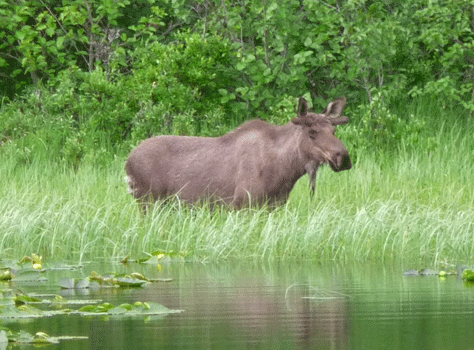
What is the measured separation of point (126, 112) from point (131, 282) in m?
10.3

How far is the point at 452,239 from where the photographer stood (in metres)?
9.36

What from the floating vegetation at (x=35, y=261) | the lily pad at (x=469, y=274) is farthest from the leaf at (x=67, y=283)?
the lily pad at (x=469, y=274)

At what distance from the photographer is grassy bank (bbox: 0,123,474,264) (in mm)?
9375

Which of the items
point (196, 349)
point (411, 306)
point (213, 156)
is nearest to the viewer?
point (196, 349)

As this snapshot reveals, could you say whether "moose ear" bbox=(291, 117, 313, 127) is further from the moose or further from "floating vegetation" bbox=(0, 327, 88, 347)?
"floating vegetation" bbox=(0, 327, 88, 347)

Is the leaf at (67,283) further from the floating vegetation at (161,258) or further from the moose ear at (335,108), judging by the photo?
the moose ear at (335,108)

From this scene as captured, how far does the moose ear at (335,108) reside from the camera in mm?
11806

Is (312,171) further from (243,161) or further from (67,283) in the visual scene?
(67,283)

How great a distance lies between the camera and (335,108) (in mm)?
11930

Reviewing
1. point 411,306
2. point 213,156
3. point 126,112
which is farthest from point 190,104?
point 411,306

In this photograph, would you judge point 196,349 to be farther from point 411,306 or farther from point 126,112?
point 126,112

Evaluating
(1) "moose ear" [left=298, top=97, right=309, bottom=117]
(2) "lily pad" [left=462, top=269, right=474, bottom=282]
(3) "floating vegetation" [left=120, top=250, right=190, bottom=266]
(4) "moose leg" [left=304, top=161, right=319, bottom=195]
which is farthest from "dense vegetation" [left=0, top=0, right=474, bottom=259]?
(2) "lily pad" [left=462, top=269, right=474, bottom=282]

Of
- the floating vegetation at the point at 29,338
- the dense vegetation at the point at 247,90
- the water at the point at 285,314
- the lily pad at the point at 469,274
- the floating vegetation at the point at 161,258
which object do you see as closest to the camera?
the water at the point at 285,314

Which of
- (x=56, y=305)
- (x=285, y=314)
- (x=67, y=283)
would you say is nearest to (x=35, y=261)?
(x=67, y=283)
